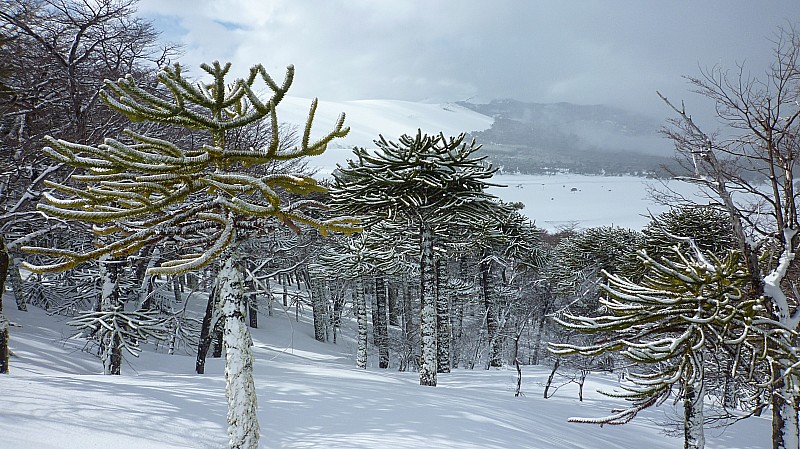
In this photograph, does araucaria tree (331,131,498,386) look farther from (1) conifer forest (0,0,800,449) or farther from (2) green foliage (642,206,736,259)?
(2) green foliage (642,206,736,259)

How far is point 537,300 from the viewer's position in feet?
96.8

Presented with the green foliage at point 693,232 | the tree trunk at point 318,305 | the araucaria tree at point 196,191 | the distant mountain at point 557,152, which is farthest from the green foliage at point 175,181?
A: the distant mountain at point 557,152

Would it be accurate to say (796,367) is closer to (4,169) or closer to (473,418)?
(473,418)

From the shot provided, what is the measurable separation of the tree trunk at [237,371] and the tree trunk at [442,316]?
37.6 feet

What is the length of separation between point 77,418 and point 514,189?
10651 centimetres

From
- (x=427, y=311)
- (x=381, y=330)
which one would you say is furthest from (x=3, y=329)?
(x=381, y=330)

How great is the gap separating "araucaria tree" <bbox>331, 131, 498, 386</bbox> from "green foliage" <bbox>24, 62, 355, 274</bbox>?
19.2 ft

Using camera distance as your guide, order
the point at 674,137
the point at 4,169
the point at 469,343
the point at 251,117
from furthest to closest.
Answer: the point at 469,343
the point at 4,169
the point at 674,137
the point at 251,117

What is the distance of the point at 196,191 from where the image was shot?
11.8 feet

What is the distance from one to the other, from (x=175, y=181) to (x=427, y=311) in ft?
25.7

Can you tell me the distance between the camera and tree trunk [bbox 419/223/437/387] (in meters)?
10.4

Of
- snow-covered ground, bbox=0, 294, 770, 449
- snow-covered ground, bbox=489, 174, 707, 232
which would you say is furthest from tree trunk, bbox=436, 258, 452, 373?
snow-covered ground, bbox=489, 174, 707, 232

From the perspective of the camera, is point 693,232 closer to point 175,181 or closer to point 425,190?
point 425,190

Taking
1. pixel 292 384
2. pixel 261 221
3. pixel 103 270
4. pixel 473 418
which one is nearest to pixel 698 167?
pixel 473 418
